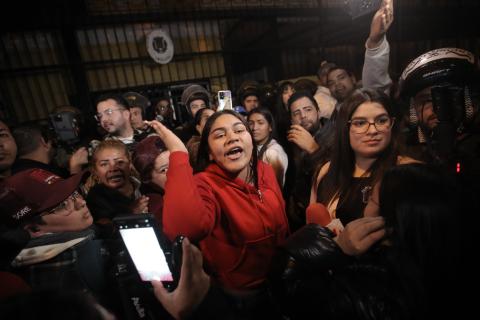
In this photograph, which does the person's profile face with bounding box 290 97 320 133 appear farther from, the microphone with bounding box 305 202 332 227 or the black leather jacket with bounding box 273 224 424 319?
the black leather jacket with bounding box 273 224 424 319

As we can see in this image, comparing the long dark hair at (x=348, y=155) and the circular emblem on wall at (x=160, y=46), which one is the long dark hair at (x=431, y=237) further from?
the circular emblem on wall at (x=160, y=46)

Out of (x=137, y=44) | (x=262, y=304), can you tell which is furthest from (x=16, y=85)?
(x=262, y=304)

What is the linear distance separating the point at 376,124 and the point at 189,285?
4.63 ft

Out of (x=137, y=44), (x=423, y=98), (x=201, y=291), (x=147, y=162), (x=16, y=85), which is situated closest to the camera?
(x=201, y=291)

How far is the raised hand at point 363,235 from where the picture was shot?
93 cm

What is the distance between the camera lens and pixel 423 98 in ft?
5.74

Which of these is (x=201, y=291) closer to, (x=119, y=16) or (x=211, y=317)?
(x=211, y=317)

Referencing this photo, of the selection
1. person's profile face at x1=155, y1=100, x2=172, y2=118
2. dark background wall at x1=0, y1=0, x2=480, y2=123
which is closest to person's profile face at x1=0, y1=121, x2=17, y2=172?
person's profile face at x1=155, y1=100, x2=172, y2=118

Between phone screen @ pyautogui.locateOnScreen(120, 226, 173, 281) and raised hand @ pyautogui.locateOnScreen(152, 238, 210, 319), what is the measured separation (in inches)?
12.4

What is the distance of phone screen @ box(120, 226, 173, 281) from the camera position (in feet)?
4.35

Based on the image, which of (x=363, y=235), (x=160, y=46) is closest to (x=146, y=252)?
(x=363, y=235)

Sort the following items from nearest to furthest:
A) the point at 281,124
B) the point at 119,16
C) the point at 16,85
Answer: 1. the point at 281,124
2. the point at 119,16
3. the point at 16,85

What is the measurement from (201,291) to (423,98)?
5.90ft

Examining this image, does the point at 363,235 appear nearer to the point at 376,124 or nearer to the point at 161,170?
the point at 376,124
